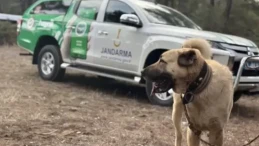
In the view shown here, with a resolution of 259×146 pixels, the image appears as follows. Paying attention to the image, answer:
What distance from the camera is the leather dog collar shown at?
4.04 meters

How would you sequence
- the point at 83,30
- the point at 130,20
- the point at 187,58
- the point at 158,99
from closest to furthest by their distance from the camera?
1. the point at 187,58
2. the point at 158,99
3. the point at 130,20
4. the point at 83,30

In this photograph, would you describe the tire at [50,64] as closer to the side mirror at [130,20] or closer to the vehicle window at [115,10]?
the vehicle window at [115,10]

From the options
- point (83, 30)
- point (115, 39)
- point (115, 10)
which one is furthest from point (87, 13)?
point (115, 39)

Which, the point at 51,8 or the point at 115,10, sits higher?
the point at 115,10

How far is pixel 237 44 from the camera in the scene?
25.0ft

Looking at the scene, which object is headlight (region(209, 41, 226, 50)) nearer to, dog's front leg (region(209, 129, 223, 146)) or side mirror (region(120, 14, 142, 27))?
side mirror (region(120, 14, 142, 27))

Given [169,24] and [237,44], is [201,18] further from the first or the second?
[237,44]

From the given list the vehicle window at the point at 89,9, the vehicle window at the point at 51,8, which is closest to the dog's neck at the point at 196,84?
the vehicle window at the point at 89,9

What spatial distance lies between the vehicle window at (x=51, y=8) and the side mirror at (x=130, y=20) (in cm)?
225

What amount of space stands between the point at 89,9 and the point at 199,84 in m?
5.87

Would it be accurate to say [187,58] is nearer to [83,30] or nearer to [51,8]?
[83,30]

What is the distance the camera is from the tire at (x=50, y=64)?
1009 cm

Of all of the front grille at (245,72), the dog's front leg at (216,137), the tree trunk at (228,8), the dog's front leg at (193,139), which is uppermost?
the tree trunk at (228,8)

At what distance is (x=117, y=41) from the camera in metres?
8.73
